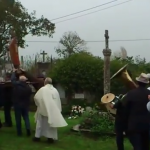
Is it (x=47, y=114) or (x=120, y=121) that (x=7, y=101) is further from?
(x=120, y=121)

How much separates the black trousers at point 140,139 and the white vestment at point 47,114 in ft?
11.0

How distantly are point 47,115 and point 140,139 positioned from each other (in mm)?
3612

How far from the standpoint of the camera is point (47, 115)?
11562 mm

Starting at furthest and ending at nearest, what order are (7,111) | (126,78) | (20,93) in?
1. (7,111)
2. (20,93)
3. (126,78)

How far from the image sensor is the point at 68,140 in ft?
39.6

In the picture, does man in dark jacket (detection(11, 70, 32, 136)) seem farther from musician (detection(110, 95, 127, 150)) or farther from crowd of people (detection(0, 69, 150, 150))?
musician (detection(110, 95, 127, 150))

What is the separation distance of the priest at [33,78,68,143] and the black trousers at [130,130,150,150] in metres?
3.37

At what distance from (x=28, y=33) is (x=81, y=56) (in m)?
12.7

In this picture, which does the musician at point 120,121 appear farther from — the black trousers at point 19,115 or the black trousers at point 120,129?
the black trousers at point 19,115

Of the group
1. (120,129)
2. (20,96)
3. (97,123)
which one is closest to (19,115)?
(20,96)

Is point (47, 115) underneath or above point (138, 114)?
underneath

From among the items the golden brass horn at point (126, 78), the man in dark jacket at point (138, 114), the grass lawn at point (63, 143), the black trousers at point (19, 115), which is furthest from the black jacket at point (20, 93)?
the man in dark jacket at point (138, 114)

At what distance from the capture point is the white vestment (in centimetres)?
1155

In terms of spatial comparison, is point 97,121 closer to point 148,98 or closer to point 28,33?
point 148,98
